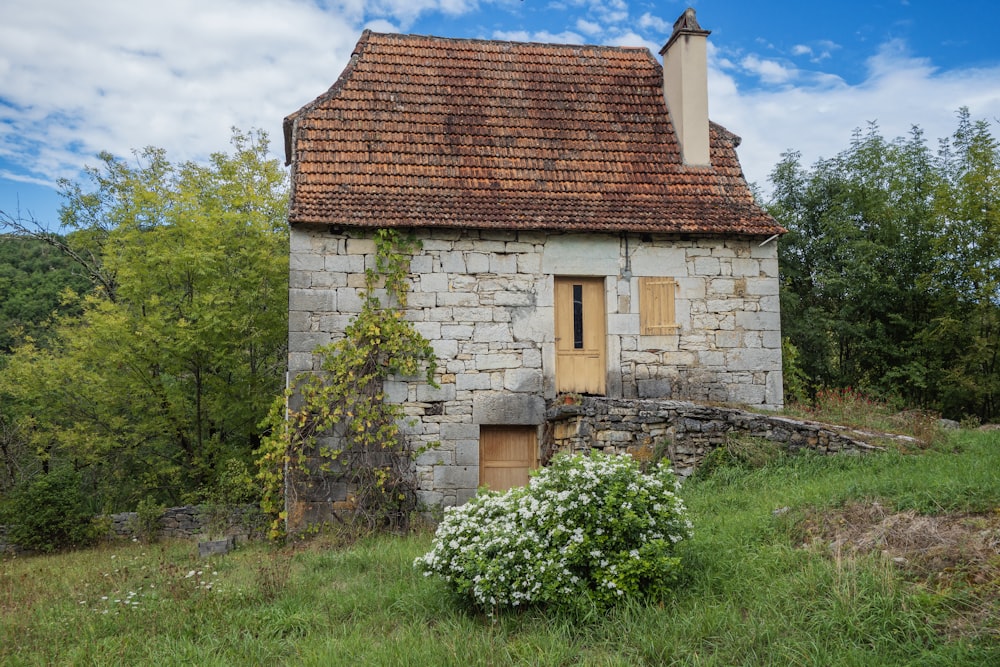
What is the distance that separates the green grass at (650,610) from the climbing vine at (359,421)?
2.04 meters

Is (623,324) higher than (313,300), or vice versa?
(313,300)

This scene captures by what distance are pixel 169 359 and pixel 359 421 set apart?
709cm

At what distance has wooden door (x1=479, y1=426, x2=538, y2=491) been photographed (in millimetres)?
10695

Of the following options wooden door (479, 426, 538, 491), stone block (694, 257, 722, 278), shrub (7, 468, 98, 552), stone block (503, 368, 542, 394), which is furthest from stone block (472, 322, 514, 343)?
shrub (7, 468, 98, 552)

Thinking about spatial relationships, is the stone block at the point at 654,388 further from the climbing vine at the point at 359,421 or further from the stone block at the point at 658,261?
the climbing vine at the point at 359,421

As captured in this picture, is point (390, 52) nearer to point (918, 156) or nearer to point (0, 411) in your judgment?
point (0, 411)

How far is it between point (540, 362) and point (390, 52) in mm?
5732

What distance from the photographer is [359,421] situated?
9.89 meters

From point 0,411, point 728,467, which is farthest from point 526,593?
point 0,411

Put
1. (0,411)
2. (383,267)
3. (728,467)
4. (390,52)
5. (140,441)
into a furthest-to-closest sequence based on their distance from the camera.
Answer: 1. (0,411)
2. (140,441)
3. (390,52)
4. (383,267)
5. (728,467)

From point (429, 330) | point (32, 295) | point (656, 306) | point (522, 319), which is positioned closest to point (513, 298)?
point (522, 319)

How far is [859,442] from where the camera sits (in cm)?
820

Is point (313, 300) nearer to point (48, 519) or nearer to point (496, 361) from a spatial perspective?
point (496, 361)

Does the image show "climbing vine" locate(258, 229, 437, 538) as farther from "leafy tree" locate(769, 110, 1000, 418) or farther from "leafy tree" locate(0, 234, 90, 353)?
"leafy tree" locate(0, 234, 90, 353)
